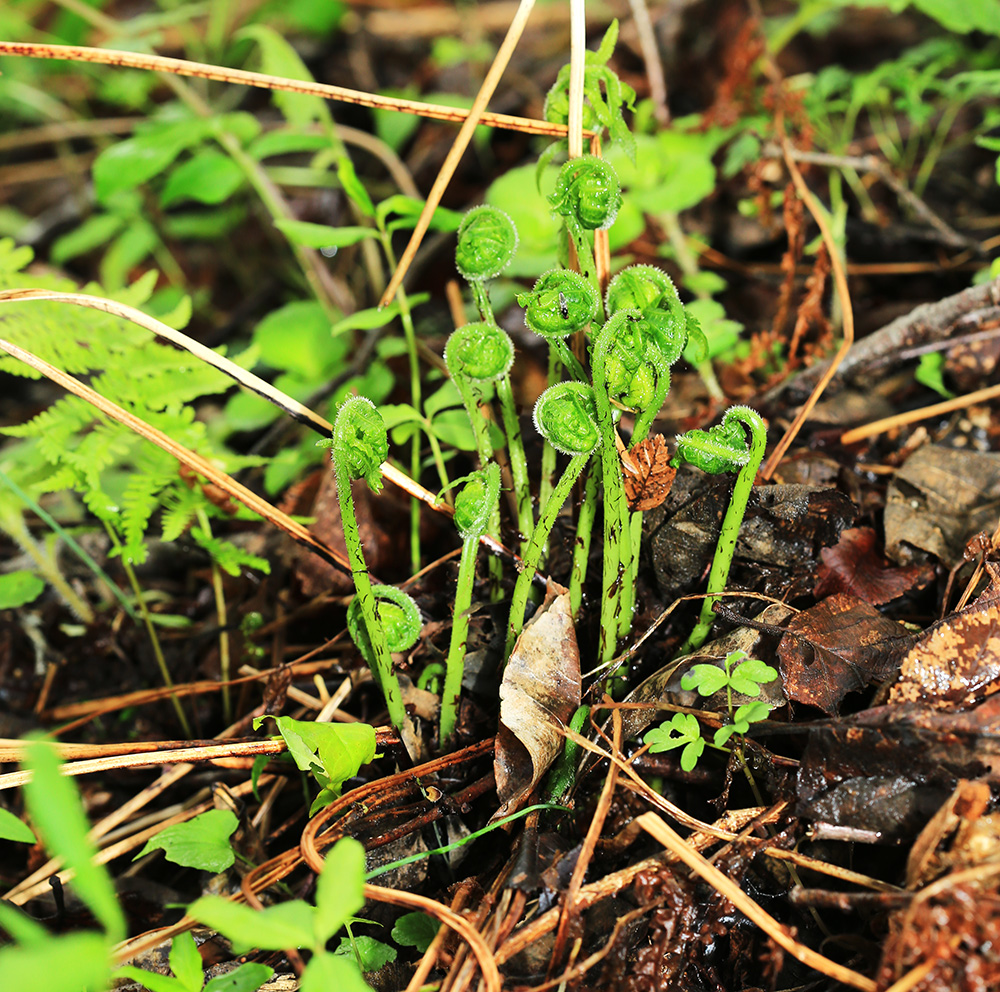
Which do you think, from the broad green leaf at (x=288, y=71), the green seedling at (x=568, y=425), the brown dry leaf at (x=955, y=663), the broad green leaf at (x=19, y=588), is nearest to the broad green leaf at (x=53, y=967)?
the green seedling at (x=568, y=425)

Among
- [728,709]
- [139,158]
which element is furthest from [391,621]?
[139,158]

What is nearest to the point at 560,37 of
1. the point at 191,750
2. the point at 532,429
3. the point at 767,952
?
the point at 532,429

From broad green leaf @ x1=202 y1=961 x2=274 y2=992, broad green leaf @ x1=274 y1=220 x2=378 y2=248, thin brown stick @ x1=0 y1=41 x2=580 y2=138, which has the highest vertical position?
thin brown stick @ x1=0 y1=41 x2=580 y2=138

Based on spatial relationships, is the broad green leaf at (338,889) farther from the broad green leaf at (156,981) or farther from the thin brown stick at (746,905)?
the thin brown stick at (746,905)

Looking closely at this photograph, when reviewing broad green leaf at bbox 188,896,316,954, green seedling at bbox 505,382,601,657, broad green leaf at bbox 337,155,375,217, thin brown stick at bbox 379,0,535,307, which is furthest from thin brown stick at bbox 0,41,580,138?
broad green leaf at bbox 188,896,316,954

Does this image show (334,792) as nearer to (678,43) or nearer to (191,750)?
(191,750)

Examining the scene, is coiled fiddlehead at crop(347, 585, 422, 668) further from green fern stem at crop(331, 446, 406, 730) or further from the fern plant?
the fern plant
